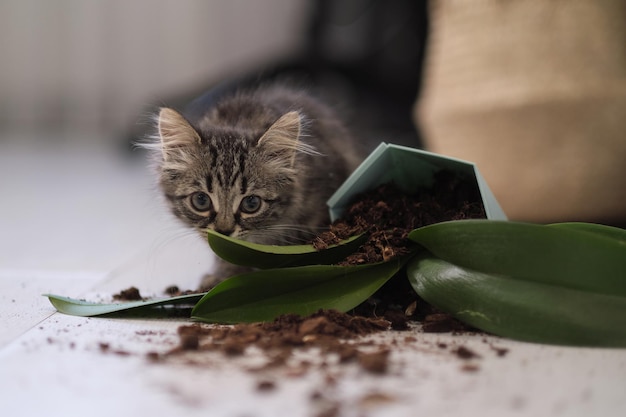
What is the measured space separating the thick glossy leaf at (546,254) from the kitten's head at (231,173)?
1.99ft

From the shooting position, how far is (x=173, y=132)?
61.4 inches

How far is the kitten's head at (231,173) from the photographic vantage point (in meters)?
1.52

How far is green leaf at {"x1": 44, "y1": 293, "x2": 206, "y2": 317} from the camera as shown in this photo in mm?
1219

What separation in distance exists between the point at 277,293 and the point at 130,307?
0.30 metres

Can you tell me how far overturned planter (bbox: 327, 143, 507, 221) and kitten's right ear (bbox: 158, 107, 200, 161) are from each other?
41cm

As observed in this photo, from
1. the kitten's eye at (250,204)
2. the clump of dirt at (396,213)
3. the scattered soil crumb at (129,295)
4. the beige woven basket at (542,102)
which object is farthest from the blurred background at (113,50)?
the scattered soil crumb at (129,295)

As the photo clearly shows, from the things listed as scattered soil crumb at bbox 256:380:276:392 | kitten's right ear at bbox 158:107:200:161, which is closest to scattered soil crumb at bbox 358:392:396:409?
scattered soil crumb at bbox 256:380:276:392

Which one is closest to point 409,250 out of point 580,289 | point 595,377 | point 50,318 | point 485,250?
point 485,250

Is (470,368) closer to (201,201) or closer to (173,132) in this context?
(201,201)

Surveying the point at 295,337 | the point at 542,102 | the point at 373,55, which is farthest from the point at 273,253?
the point at 373,55

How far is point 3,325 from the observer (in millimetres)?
1206

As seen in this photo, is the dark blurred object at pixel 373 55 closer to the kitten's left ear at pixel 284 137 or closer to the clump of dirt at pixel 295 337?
the kitten's left ear at pixel 284 137

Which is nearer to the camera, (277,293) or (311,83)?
(277,293)

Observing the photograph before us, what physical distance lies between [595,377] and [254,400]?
0.50m
